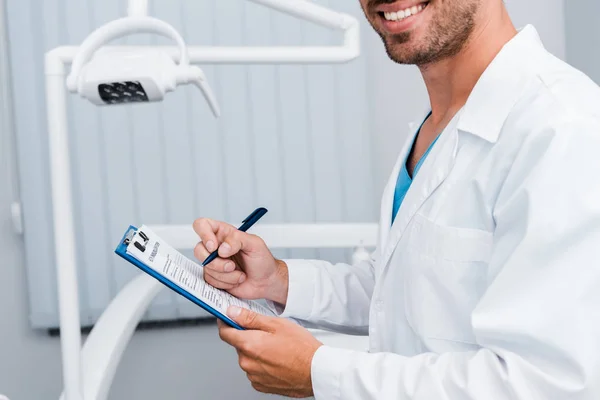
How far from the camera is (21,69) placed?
1557 mm

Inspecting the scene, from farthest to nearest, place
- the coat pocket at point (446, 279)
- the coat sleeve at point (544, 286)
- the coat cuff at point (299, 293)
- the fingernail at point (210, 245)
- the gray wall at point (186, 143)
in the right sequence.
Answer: the gray wall at point (186, 143)
the coat cuff at point (299, 293)
the fingernail at point (210, 245)
the coat pocket at point (446, 279)
the coat sleeve at point (544, 286)

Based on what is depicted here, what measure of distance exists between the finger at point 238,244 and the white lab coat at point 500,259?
0.21 metres

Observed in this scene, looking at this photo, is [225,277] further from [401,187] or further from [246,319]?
[401,187]

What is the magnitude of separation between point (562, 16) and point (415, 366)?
1.44 meters

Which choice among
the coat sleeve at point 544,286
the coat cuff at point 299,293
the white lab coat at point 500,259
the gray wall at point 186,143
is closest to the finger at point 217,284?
the coat cuff at point 299,293

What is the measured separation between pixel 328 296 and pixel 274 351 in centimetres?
31

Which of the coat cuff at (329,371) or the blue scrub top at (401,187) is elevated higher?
the blue scrub top at (401,187)

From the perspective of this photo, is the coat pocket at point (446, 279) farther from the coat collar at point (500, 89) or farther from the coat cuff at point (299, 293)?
the coat cuff at point (299, 293)

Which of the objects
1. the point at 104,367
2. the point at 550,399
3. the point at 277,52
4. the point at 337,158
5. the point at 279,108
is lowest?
the point at 104,367

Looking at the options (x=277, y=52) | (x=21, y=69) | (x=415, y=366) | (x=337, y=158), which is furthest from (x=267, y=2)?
(x=21, y=69)

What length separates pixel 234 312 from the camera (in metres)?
0.78

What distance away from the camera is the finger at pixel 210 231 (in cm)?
91

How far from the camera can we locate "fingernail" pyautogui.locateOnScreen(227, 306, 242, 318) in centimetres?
78

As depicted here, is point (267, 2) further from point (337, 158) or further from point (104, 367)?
point (337, 158)
